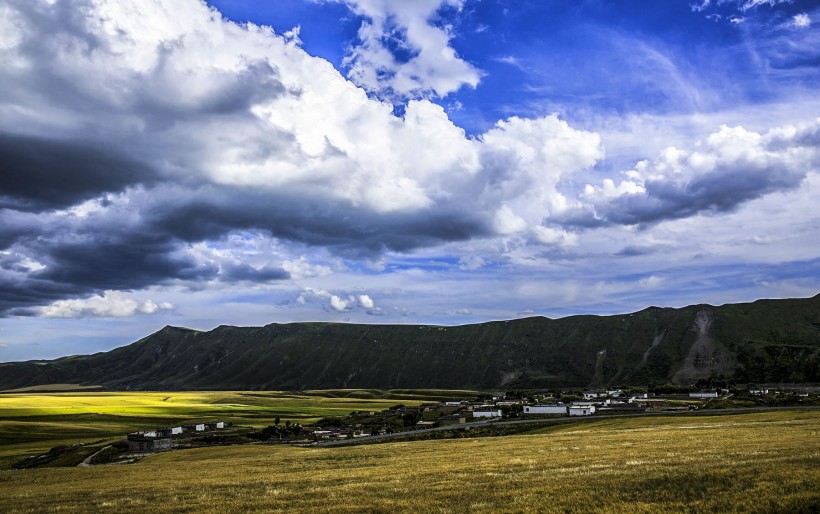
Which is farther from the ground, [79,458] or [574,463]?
[574,463]

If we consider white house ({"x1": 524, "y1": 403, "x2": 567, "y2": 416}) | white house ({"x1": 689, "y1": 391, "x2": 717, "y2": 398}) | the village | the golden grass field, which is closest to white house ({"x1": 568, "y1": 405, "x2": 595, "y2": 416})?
the village

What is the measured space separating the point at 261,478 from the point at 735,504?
30701mm

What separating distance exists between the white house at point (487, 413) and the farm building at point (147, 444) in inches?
3027

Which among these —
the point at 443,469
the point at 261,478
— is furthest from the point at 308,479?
the point at 443,469

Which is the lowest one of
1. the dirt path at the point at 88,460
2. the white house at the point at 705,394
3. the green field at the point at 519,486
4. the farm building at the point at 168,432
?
the white house at the point at 705,394

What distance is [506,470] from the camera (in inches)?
1390

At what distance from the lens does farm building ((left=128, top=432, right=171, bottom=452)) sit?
126 meters

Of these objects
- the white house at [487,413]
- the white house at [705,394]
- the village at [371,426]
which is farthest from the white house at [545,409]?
the white house at [705,394]

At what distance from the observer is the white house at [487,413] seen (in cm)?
15212

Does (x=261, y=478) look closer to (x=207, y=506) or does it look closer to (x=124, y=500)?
(x=124, y=500)

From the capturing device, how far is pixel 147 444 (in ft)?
419

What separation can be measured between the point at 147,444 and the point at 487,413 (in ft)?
276

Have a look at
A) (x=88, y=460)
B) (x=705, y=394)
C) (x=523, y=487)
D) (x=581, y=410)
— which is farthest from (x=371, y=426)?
(x=523, y=487)

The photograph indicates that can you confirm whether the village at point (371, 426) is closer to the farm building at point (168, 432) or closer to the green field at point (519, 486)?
the farm building at point (168, 432)
